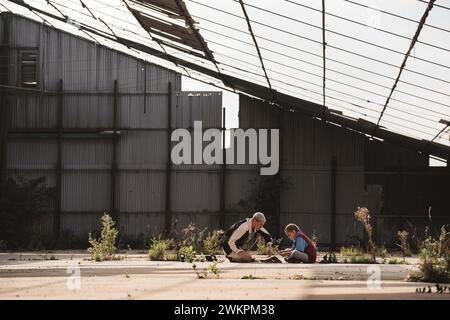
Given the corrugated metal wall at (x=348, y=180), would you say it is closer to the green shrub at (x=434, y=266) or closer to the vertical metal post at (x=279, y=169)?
the vertical metal post at (x=279, y=169)

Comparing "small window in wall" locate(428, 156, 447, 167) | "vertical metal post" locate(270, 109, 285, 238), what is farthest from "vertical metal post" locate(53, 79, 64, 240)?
"small window in wall" locate(428, 156, 447, 167)

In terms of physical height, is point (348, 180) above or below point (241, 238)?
above

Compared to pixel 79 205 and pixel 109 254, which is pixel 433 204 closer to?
pixel 79 205

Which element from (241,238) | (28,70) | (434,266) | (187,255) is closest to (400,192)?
(28,70)

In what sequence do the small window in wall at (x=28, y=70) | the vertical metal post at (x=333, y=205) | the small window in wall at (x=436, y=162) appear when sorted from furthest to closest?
the small window in wall at (x=28, y=70) < the small window in wall at (x=436, y=162) < the vertical metal post at (x=333, y=205)

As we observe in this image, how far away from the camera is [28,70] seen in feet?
92.9

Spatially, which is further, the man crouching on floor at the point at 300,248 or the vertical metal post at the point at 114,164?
the vertical metal post at the point at 114,164

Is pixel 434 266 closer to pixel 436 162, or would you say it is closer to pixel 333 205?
pixel 333 205

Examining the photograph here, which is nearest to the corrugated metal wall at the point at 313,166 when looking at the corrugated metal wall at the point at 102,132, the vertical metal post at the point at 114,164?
the corrugated metal wall at the point at 102,132

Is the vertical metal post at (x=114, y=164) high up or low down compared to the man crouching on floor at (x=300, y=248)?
up

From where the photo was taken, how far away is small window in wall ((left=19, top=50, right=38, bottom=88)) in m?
28.2

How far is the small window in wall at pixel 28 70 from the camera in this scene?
92.6ft
